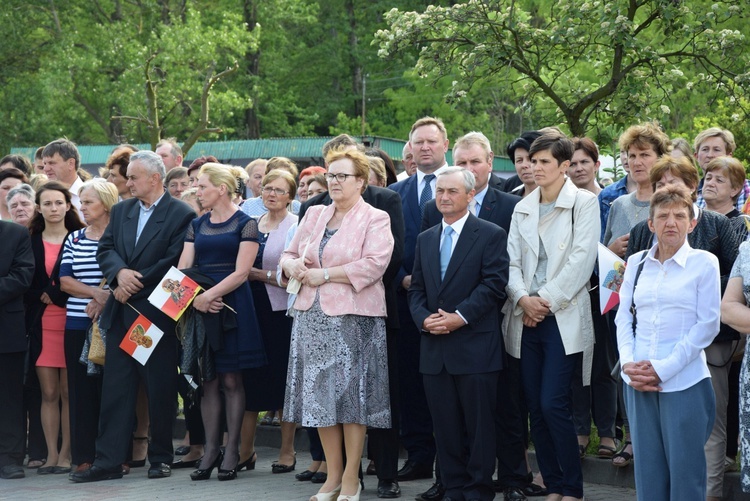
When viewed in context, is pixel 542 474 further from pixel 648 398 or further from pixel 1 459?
pixel 1 459

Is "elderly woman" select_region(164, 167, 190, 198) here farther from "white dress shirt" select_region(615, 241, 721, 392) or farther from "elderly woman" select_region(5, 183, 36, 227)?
"white dress shirt" select_region(615, 241, 721, 392)

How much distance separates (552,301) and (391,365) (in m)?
1.35

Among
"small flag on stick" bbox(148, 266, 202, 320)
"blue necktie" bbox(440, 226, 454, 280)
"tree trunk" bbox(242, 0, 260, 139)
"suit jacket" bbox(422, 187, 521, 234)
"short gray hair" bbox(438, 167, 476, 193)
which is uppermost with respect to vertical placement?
"tree trunk" bbox(242, 0, 260, 139)

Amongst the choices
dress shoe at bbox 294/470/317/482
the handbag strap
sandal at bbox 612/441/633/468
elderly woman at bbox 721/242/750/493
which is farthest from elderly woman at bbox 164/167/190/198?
elderly woman at bbox 721/242/750/493

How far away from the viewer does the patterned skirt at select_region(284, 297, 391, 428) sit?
7.32 m

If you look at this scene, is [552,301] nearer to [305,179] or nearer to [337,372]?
[337,372]

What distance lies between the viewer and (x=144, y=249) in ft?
28.5

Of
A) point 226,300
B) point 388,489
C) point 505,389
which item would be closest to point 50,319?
point 226,300

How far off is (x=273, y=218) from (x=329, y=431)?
2.32 metres

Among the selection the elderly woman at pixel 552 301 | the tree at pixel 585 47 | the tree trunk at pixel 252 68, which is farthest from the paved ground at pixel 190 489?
the tree trunk at pixel 252 68

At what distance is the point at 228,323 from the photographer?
27.6 feet

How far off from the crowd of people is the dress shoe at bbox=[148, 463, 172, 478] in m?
0.01

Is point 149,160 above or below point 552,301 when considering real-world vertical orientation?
above

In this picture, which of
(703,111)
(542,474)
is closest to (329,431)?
(542,474)
